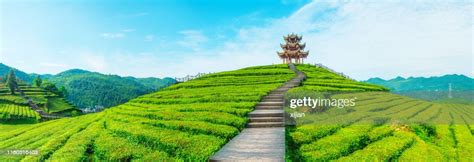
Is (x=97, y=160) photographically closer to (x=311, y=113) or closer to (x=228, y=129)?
(x=228, y=129)

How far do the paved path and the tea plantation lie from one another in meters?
0.43

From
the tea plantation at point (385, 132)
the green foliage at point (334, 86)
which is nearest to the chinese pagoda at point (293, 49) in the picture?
the green foliage at point (334, 86)

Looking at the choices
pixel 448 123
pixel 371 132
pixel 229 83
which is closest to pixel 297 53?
pixel 229 83

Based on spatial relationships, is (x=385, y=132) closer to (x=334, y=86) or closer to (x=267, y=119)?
(x=267, y=119)

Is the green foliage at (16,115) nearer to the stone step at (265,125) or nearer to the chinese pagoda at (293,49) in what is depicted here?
the chinese pagoda at (293,49)

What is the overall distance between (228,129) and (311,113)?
3.30m

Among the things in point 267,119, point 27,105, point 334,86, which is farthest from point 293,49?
point 27,105

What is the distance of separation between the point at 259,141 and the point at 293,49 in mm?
47776

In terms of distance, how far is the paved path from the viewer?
8859 millimetres

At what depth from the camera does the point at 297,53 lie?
185ft

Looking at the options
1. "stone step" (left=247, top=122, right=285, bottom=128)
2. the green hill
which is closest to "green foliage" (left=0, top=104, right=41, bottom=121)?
the green hill

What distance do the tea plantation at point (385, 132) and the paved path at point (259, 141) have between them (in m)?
0.43

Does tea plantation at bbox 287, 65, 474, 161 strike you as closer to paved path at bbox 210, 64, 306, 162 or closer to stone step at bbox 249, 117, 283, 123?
paved path at bbox 210, 64, 306, 162

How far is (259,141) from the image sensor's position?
10609 mm
